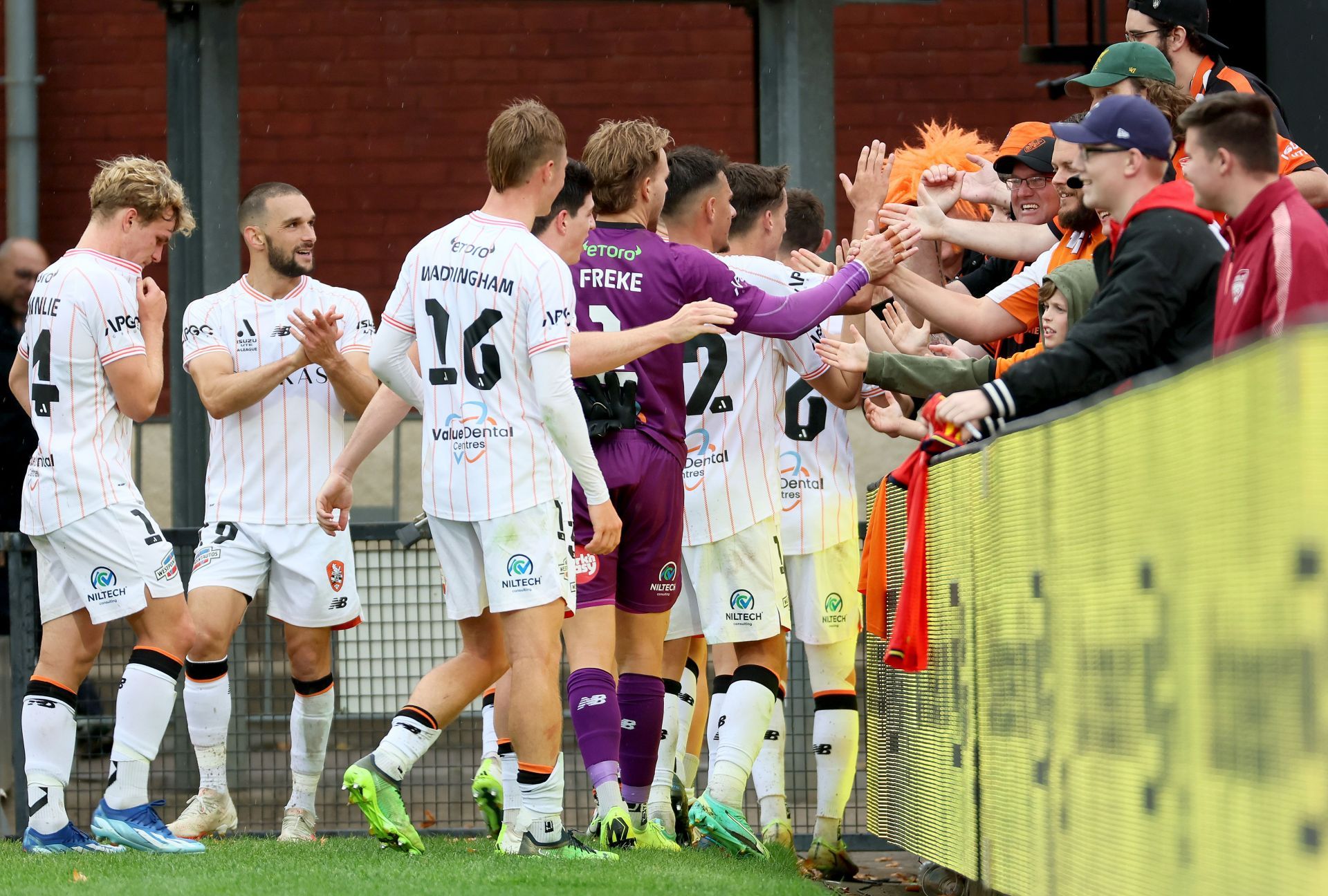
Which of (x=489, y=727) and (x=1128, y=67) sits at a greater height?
(x=1128, y=67)

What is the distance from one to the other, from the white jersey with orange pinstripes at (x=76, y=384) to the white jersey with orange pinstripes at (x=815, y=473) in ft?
7.64

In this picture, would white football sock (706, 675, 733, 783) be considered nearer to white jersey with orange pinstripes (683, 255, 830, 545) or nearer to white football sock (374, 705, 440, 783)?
white jersey with orange pinstripes (683, 255, 830, 545)

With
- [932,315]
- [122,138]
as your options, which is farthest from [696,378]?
[122,138]

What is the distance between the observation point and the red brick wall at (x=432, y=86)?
42.6 feet

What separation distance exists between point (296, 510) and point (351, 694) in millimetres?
1384

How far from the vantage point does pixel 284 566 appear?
6.62m

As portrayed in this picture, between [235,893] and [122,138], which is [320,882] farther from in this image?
[122,138]

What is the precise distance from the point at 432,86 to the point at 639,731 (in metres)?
8.20

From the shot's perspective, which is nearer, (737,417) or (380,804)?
(380,804)

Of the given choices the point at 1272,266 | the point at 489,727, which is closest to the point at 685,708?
the point at 489,727

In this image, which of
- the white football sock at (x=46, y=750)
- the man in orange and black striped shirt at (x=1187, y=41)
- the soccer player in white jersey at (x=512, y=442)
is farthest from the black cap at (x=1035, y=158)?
the white football sock at (x=46, y=750)

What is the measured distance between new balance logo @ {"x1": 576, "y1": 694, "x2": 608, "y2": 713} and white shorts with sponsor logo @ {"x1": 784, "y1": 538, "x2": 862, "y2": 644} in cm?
109

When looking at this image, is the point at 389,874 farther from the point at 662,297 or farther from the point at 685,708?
the point at 685,708

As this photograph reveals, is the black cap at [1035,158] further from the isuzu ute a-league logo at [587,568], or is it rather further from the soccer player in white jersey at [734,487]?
the isuzu ute a-league logo at [587,568]
